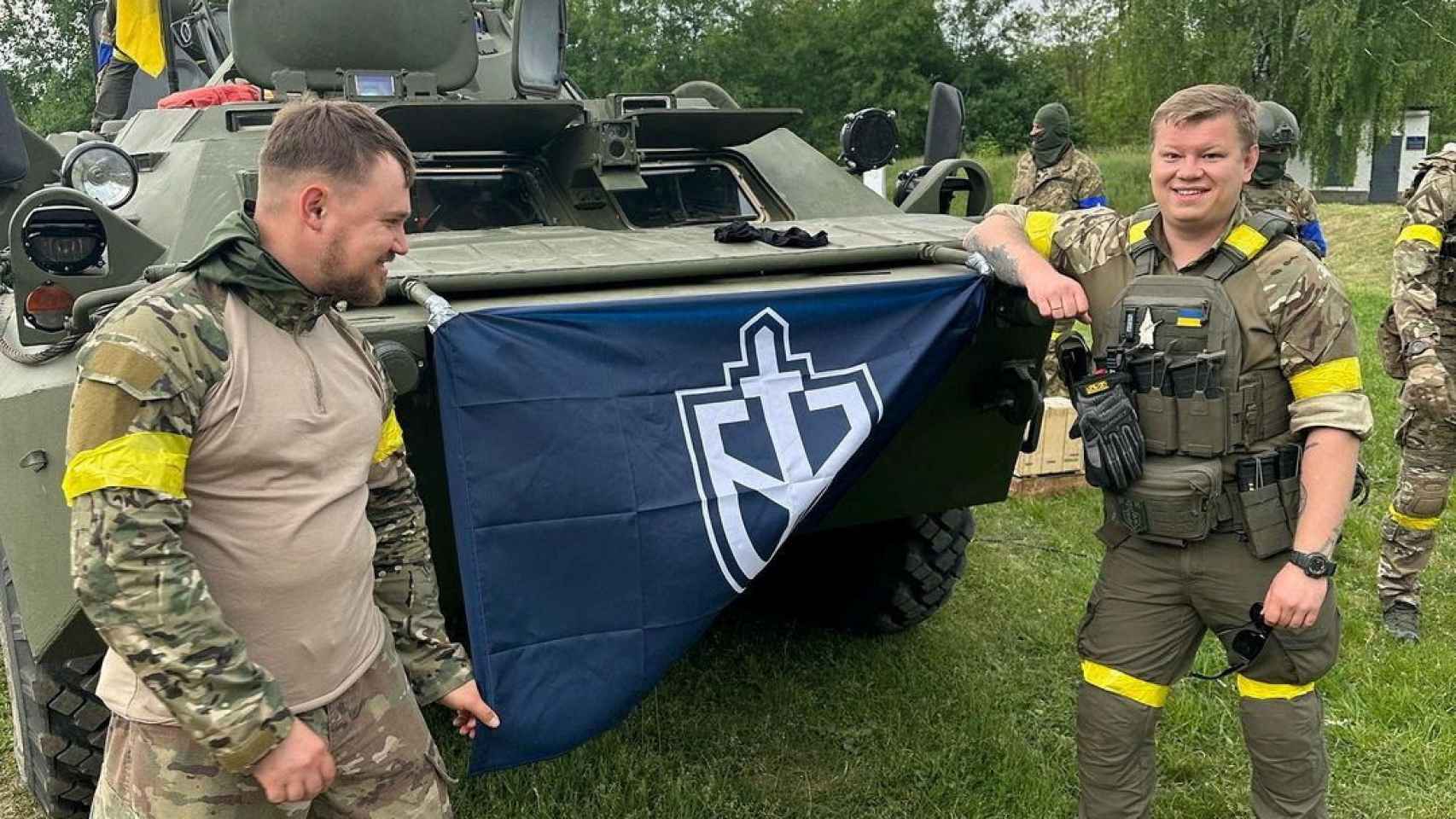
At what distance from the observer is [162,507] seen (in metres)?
1.58

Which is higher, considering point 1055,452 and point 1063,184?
point 1063,184

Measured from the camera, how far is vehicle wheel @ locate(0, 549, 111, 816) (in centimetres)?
266

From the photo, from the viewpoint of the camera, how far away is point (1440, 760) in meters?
3.32

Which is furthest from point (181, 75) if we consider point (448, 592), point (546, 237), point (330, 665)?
point (330, 665)

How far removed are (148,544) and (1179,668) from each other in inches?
78.3

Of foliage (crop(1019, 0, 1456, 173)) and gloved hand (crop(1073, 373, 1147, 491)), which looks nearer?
gloved hand (crop(1073, 373, 1147, 491))

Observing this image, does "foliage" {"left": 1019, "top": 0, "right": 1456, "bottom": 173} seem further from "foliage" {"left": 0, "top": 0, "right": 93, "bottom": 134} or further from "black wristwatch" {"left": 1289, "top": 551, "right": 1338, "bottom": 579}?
"black wristwatch" {"left": 1289, "top": 551, "right": 1338, "bottom": 579}

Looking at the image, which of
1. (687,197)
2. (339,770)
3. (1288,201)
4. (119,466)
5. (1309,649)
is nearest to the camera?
(119,466)

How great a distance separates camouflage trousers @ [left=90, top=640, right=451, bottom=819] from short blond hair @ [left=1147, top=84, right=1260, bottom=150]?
5.56 feet

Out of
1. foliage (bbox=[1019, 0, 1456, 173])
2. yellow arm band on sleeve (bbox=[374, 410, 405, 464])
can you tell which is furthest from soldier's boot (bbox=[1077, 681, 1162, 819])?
foliage (bbox=[1019, 0, 1456, 173])

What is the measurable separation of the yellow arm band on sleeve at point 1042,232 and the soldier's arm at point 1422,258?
5.10ft

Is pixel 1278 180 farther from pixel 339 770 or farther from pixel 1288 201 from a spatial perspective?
pixel 339 770

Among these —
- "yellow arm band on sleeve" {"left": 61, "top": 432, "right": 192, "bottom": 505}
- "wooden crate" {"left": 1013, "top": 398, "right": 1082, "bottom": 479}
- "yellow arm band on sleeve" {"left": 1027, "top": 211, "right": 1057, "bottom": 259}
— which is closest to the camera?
"yellow arm band on sleeve" {"left": 61, "top": 432, "right": 192, "bottom": 505}

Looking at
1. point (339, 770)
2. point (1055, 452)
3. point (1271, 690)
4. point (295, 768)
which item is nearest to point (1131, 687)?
point (1271, 690)
